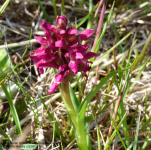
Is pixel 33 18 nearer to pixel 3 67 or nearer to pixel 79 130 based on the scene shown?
pixel 3 67

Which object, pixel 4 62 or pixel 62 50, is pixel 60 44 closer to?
pixel 62 50

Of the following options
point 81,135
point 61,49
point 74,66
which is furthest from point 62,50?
point 81,135

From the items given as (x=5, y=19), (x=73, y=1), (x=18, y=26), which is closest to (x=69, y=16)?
(x=73, y=1)

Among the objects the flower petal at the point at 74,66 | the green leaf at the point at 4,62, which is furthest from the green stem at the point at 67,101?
the green leaf at the point at 4,62

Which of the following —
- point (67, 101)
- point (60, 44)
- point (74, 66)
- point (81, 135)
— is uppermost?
point (60, 44)

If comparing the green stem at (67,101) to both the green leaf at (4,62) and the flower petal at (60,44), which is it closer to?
the flower petal at (60,44)

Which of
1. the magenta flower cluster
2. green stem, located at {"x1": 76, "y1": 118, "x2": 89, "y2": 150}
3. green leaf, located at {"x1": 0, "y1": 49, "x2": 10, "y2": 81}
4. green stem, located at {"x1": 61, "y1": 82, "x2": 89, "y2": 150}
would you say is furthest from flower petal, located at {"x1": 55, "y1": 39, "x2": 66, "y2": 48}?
green leaf, located at {"x1": 0, "y1": 49, "x2": 10, "y2": 81}
